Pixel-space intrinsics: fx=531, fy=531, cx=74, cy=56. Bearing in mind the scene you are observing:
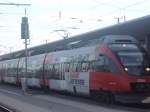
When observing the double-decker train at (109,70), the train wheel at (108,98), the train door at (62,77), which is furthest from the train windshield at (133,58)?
the train door at (62,77)

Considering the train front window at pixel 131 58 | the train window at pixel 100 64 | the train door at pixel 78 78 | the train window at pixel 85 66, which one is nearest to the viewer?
the train front window at pixel 131 58

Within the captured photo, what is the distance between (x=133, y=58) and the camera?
25047mm

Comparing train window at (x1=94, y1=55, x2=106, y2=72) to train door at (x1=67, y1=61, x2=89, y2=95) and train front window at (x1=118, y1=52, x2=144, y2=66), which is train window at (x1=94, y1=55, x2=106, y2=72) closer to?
train front window at (x1=118, y1=52, x2=144, y2=66)

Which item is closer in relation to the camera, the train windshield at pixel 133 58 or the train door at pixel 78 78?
the train windshield at pixel 133 58

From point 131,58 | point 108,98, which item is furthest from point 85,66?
point 131,58

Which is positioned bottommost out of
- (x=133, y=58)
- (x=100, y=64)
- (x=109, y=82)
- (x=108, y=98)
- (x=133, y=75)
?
(x=108, y=98)

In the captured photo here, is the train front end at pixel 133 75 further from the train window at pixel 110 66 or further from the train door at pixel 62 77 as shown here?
the train door at pixel 62 77

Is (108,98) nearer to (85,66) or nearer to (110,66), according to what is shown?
(110,66)

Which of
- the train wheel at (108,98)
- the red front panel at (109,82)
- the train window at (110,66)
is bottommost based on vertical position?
the train wheel at (108,98)

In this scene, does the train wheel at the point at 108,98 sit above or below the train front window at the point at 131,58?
below

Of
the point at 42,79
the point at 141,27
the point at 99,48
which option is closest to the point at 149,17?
the point at 141,27

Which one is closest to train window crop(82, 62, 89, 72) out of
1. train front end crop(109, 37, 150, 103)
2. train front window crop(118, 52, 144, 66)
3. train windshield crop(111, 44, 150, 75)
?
train windshield crop(111, 44, 150, 75)

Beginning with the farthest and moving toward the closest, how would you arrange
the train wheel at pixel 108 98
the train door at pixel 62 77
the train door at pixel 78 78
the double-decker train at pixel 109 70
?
the train door at pixel 62 77 → the train door at pixel 78 78 → the train wheel at pixel 108 98 → the double-decker train at pixel 109 70

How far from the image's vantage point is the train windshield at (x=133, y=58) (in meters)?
24.6
